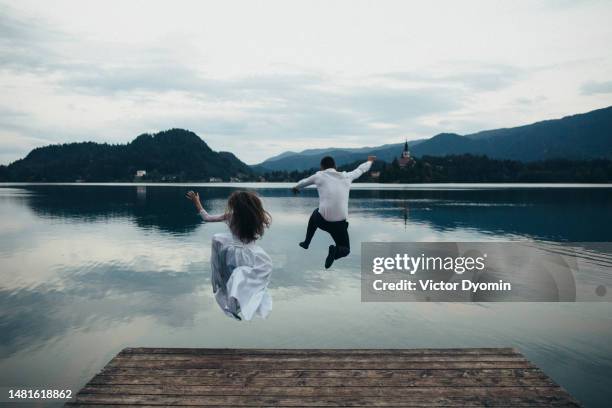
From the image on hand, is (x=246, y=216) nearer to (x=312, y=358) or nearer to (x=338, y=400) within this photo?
(x=312, y=358)

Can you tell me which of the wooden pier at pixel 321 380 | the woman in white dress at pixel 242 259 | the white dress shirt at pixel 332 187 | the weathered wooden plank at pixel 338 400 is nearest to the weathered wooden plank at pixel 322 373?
the wooden pier at pixel 321 380

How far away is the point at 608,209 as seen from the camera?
74750mm

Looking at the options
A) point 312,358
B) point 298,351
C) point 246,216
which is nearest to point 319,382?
point 312,358

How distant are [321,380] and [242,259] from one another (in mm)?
2858

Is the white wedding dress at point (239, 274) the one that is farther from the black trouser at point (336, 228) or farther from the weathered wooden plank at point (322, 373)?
the black trouser at point (336, 228)

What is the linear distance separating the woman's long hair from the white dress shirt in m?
2.37

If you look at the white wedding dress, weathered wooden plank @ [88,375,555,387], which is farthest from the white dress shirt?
weathered wooden plank @ [88,375,555,387]

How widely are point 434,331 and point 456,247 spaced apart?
77.6 feet

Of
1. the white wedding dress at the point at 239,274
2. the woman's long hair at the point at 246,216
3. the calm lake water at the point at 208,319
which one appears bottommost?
the calm lake water at the point at 208,319

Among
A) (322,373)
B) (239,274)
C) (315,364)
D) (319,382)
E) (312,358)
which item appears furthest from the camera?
(239,274)

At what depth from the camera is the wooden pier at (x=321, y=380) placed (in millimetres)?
7199

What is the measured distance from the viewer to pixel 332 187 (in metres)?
11.5

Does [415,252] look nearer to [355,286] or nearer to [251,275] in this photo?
[355,286]

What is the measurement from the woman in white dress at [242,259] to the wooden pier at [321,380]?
952 mm
